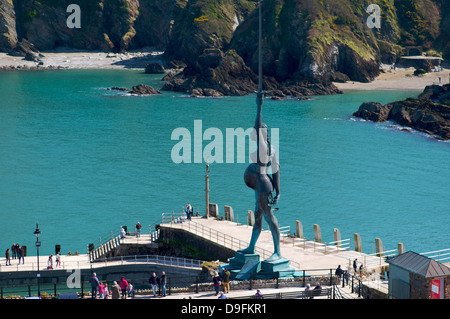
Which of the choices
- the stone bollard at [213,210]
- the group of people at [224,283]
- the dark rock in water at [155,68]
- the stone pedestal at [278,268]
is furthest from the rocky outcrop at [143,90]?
the group of people at [224,283]

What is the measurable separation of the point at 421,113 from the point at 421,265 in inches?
3031

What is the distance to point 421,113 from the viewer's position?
10231 cm

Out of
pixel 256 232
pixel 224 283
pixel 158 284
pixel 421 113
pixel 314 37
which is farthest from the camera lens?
pixel 314 37

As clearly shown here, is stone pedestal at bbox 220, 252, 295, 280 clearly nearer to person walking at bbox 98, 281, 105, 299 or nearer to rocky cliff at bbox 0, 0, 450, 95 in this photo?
person walking at bbox 98, 281, 105, 299

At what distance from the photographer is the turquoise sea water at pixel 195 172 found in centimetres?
6156

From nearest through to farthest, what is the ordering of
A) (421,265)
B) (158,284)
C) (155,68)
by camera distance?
(421,265) → (158,284) → (155,68)

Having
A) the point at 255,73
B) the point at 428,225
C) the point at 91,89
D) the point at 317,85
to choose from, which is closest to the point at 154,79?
the point at 91,89

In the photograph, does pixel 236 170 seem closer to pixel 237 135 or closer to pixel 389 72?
pixel 237 135

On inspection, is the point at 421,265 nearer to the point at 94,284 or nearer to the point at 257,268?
the point at 257,268

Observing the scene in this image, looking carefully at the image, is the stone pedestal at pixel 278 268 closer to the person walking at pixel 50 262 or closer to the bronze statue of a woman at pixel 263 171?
the bronze statue of a woman at pixel 263 171

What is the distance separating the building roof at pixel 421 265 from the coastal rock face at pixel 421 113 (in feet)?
228

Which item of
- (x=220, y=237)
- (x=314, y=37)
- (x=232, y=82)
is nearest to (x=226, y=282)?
(x=220, y=237)

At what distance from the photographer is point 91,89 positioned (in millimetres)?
152375

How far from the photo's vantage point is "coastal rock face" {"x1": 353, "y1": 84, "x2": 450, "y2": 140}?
3910 inches
